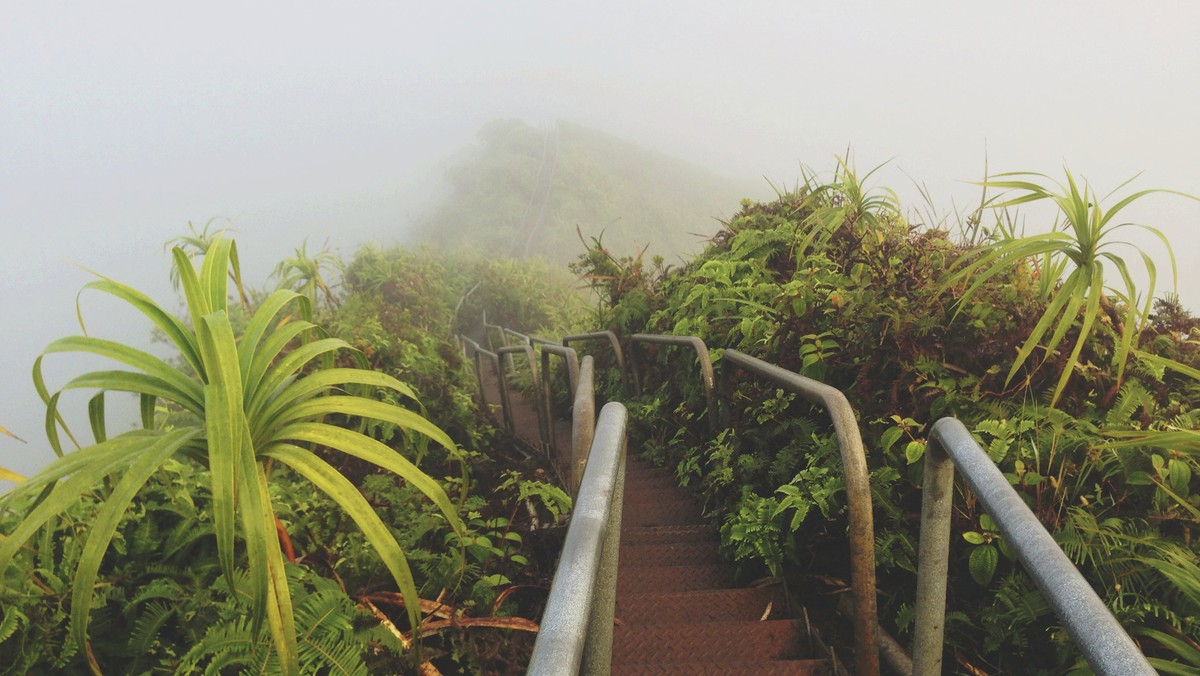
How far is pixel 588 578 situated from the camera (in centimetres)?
77

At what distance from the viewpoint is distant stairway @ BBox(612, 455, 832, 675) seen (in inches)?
71.3

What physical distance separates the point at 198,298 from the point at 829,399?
183cm

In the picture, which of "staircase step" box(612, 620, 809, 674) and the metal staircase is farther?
"staircase step" box(612, 620, 809, 674)

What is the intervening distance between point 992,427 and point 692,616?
116cm

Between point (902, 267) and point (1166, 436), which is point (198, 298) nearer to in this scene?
point (1166, 436)

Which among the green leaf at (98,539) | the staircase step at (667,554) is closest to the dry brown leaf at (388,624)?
the green leaf at (98,539)

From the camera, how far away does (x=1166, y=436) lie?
5.30 feet

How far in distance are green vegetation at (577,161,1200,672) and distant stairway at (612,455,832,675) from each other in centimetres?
16

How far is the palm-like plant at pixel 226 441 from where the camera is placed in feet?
4.64

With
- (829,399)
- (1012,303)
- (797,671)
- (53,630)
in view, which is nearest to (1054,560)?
(829,399)

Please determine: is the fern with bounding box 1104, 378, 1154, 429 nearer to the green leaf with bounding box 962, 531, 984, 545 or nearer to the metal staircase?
the green leaf with bounding box 962, 531, 984, 545

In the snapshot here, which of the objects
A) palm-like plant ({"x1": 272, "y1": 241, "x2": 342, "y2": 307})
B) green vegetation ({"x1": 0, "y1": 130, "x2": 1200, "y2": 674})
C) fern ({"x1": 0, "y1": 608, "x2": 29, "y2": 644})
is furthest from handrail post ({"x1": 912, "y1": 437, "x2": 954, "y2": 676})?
palm-like plant ({"x1": 272, "y1": 241, "x2": 342, "y2": 307})

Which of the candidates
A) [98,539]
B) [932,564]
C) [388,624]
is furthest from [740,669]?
[98,539]

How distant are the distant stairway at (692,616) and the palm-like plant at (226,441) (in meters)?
0.72
